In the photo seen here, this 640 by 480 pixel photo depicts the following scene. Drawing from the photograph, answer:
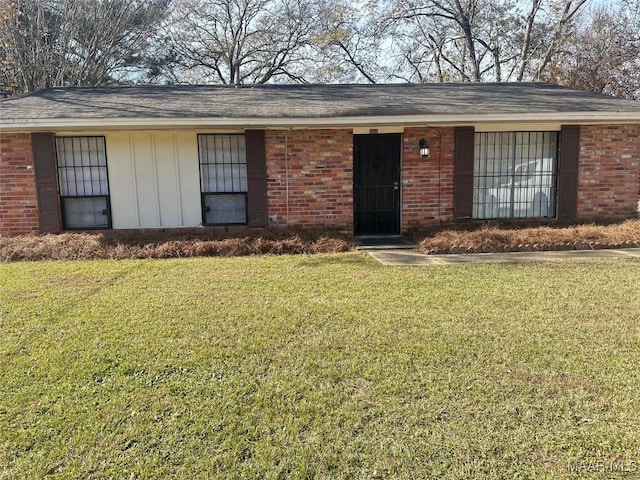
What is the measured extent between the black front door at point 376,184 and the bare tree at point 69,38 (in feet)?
39.0

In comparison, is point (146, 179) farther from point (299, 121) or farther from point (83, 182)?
point (299, 121)

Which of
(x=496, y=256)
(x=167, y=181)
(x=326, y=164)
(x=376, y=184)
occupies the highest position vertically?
(x=326, y=164)

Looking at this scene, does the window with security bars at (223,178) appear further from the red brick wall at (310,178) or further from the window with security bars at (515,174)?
the window with security bars at (515,174)

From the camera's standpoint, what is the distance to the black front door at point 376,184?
30.2 ft

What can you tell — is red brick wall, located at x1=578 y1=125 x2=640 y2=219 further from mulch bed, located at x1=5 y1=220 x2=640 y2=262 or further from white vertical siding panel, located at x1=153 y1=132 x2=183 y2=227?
white vertical siding panel, located at x1=153 y1=132 x2=183 y2=227

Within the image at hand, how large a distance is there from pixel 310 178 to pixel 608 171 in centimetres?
605

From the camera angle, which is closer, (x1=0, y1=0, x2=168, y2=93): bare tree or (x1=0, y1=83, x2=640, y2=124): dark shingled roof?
(x1=0, y1=83, x2=640, y2=124): dark shingled roof

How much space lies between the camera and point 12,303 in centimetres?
479

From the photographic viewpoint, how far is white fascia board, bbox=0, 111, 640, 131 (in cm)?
800

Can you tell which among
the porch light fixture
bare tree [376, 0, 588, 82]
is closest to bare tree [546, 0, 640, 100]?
bare tree [376, 0, 588, 82]

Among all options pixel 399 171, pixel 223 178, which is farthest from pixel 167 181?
pixel 399 171

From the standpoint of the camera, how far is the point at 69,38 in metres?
17.1

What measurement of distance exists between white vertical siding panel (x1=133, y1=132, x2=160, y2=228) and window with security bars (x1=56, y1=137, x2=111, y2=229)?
63cm

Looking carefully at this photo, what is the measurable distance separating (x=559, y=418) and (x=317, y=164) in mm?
6946
